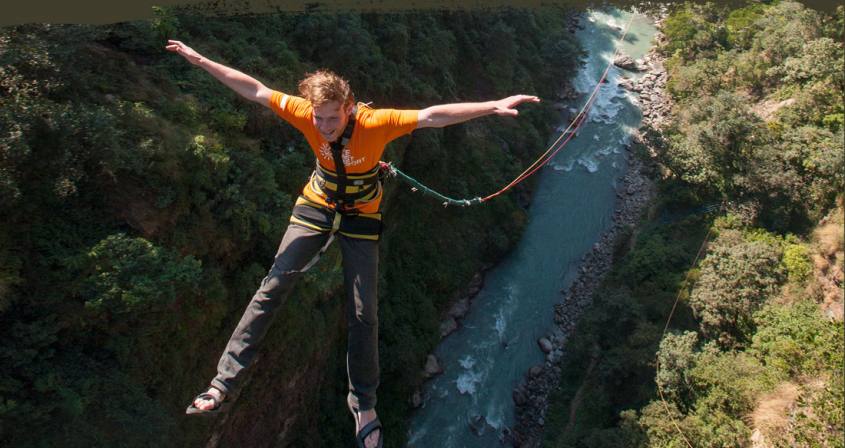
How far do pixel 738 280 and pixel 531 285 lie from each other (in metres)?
5.88

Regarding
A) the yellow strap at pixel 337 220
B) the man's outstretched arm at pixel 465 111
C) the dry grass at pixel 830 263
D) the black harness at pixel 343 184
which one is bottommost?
the dry grass at pixel 830 263

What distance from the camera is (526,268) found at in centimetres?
1817

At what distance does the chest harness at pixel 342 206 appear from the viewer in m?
4.44

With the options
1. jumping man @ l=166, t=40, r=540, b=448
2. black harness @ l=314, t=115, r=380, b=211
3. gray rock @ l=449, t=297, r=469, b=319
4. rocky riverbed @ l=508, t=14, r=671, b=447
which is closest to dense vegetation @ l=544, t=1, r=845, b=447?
rocky riverbed @ l=508, t=14, r=671, b=447

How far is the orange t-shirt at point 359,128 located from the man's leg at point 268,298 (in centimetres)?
61

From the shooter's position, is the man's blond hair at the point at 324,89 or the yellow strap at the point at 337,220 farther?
the yellow strap at the point at 337,220

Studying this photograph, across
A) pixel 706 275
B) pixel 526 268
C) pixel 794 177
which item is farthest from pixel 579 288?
pixel 794 177

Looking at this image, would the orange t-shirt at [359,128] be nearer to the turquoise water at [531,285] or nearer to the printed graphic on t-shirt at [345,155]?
the printed graphic on t-shirt at [345,155]

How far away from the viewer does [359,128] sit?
4.16m

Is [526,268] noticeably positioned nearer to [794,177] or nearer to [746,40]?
[794,177]

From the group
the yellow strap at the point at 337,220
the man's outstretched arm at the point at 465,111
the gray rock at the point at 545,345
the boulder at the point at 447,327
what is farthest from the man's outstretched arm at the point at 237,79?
the gray rock at the point at 545,345

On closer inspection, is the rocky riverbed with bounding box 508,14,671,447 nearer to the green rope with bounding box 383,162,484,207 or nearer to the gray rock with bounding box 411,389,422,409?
the gray rock with bounding box 411,389,422,409

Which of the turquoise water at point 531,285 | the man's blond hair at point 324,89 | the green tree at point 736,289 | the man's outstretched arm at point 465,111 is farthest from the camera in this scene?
the turquoise water at point 531,285

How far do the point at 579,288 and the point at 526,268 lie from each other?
64.9 inches
